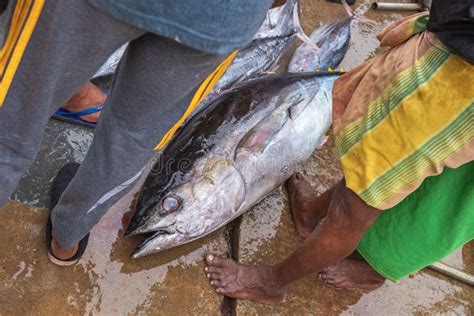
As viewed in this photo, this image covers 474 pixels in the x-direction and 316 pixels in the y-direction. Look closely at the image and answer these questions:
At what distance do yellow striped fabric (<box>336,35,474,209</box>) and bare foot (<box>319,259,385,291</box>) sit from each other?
0.87 metres

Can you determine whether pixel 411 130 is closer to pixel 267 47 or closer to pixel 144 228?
pixel 144 228

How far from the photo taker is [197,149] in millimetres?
2602

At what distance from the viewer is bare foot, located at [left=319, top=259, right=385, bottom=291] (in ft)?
8.69

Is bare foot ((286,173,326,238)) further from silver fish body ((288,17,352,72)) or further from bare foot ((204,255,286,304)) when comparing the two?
silver fish body ((288,17,352,72))

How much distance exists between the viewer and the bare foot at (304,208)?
2.81 m

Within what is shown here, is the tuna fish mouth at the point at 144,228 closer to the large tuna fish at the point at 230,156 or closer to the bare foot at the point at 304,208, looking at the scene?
the large tuna fish at the point at 230,156

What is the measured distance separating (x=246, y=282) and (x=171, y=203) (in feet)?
1.69

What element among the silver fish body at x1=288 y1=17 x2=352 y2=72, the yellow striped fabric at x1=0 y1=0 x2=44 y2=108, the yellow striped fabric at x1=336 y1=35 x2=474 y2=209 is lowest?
the silver fish body at x1=288 y1=17 x2=352 y2=72

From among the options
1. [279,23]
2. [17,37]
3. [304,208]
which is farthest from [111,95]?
[279,23]

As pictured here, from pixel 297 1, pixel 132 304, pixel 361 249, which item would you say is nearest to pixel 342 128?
pixel 361 249

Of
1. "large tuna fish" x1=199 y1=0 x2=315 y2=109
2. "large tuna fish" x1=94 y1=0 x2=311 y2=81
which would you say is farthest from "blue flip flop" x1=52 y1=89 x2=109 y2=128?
"large tuna fish" x1=199 y1=0 x2=315 y2=109

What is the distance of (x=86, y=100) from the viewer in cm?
273

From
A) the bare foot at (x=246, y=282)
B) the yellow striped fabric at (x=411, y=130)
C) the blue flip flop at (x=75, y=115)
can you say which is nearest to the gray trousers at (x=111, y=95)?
the yellow striped fabric at (x=411, y=130)

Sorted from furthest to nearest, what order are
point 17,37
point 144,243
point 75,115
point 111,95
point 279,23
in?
point 279,23 → point 75,115 → point 144,243 → point 111,95 → point 17,37
